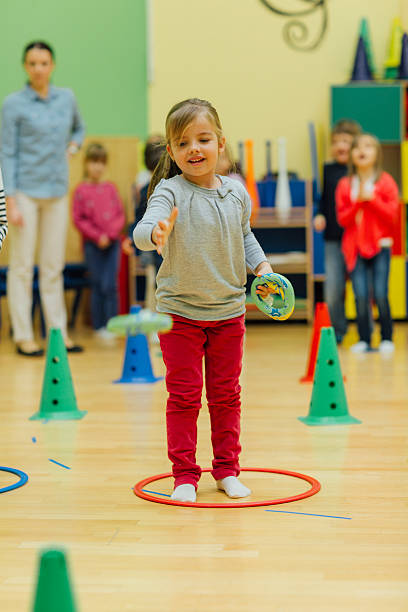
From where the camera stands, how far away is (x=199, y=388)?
2258 millimetres

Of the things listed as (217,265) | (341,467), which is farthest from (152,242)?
(341,467)

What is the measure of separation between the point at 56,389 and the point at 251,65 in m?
4.57

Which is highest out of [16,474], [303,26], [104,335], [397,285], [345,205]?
[303,26]

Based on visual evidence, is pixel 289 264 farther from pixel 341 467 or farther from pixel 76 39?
pixel 341 467

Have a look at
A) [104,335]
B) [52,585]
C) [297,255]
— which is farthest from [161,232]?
[297,255]

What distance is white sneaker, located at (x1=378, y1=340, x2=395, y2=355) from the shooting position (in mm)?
5023

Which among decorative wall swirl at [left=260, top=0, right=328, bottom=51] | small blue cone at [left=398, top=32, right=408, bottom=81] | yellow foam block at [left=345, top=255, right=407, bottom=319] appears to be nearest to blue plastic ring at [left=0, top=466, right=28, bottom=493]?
yellow foam block at [left=345, top=255, right=407, bottom=319]

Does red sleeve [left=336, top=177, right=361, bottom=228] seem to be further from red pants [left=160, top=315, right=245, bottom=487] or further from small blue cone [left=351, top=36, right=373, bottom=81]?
red pants [left=160, top=315, right=245, bottom=487]

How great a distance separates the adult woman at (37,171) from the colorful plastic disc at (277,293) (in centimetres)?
262

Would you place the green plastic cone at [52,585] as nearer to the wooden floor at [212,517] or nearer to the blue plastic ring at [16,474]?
the wooden floor at [212,517]

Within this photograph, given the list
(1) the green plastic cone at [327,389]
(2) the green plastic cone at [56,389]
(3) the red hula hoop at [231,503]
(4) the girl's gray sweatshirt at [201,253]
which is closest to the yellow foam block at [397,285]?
(1) the green plastic cone at [327,389]

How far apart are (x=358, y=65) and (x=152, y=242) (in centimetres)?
532

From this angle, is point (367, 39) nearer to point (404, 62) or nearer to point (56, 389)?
point (404, 62)

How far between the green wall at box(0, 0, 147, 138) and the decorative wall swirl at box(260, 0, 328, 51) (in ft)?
3.86
